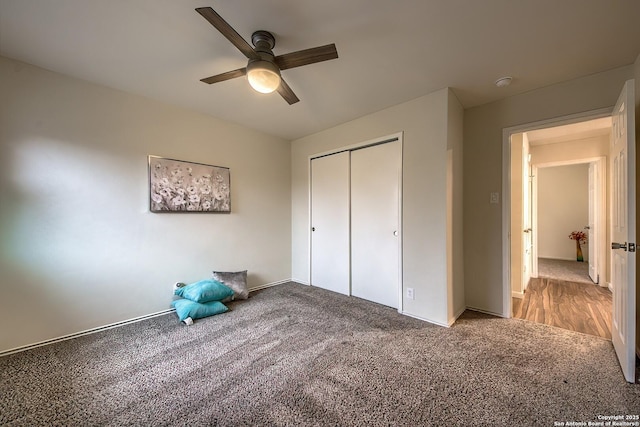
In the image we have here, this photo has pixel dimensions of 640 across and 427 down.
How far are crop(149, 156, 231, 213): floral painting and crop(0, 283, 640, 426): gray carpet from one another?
1.31m

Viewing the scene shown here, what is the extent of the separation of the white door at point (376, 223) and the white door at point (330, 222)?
126 millimetres

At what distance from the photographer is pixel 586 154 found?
3.98 metres

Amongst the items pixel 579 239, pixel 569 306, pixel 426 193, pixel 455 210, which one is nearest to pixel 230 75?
pixel 426 193

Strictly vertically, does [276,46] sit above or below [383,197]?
above

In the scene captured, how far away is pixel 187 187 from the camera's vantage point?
2945 millimetres

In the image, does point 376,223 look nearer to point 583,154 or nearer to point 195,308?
point 195,308

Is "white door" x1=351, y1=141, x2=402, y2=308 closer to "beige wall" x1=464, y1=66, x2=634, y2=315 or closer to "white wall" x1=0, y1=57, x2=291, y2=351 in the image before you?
"beige wall" x1=464, y1=66, x2=634, y2=315

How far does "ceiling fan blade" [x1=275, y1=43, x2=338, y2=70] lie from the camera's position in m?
1.54

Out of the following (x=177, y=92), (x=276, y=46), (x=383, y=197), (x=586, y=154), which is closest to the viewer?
(x=276, y=46)

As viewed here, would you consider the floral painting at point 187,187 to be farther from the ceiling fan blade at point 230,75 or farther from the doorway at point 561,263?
the doorway at point 561,263

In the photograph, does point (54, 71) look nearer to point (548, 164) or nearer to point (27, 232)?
point (27, 232)

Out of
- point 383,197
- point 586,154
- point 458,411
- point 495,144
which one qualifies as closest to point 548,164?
point 586,154

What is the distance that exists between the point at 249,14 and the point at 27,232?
8.24 feet

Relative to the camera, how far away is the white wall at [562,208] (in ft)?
19.7
